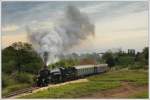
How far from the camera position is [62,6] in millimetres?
3697

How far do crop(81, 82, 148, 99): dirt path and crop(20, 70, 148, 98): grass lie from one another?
3 centimetres

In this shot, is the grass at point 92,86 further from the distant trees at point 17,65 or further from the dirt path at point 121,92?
the distant trees at point 17,65

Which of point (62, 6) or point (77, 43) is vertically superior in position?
point (62, 6)

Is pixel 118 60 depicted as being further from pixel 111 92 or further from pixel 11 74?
pixel 11 74

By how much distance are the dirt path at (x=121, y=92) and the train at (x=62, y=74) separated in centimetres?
19

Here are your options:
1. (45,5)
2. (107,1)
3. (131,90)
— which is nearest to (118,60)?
(131,90)

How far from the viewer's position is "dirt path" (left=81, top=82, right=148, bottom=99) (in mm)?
3650

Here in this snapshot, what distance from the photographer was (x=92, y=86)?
3.72 metres

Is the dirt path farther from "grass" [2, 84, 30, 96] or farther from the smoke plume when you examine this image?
"grass" [2, 84, 30, 96]

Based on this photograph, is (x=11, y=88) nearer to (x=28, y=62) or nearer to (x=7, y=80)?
(x=7, y=80)

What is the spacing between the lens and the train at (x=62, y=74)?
375 cm

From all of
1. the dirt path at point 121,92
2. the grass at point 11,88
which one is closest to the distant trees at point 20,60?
the grass at point 11,88

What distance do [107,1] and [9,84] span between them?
109 cm

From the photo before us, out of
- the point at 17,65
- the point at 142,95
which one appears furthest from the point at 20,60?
the point at 142,95
